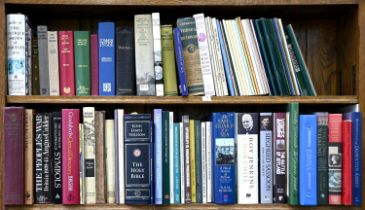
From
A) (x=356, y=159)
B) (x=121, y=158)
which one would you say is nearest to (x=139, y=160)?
(x=121, y=158)

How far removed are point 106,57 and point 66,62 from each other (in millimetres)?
133

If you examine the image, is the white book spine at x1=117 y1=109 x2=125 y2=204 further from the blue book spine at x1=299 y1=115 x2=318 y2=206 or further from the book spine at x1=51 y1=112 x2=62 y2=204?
the blue book spine at x1=299 y1=115 x2=318 y2=206

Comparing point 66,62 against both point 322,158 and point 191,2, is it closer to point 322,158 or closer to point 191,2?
point 191,2

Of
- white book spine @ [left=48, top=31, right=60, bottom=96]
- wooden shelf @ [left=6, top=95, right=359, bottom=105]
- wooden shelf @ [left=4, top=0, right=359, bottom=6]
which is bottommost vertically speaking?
wooden shelf @ [left=6, top=95, right=359, bottom=105]

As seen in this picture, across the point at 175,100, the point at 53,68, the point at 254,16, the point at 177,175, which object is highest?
the point at 254,16

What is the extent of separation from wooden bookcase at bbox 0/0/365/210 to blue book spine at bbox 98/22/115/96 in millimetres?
48

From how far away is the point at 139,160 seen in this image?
5.24 feet

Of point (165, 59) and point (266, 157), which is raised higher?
point (165, 59)

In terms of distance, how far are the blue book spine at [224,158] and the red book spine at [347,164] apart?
340mm

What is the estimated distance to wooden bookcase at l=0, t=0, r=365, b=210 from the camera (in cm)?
162

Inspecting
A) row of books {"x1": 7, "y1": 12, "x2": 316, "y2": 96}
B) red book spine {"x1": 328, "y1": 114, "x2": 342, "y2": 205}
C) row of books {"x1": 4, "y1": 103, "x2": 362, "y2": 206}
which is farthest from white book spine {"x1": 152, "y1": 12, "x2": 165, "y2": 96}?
red book spine {"x1": 328, "y1": 114, "x2": 342, "y2": 205}

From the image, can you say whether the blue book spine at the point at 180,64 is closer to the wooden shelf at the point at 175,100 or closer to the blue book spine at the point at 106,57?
the wooden shelf at the point at 175,100

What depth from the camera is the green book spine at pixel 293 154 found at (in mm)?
1593

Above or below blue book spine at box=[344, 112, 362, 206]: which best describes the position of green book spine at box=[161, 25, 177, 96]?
above
